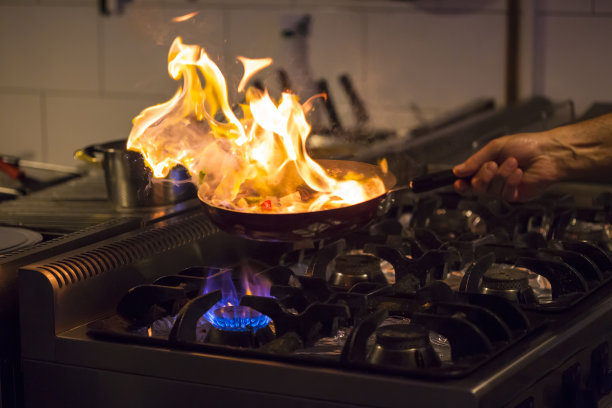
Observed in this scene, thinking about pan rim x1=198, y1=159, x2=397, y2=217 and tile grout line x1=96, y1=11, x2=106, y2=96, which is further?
tile grout line x1=96, y1=11, x2=106, y2=96

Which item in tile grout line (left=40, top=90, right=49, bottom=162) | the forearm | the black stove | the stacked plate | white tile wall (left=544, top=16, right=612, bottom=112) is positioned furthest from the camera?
tile grout line (left=40, top=90, right=49, bottom=162)

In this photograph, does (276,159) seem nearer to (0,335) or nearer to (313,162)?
(313,162)

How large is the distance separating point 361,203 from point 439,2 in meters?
1.37

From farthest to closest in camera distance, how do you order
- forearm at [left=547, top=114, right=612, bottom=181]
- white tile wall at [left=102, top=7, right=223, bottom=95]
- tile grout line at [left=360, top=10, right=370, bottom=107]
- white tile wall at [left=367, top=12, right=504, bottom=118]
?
white tile wall at [left=102, top=7, right=223, bottom=95]
tile grout line at [left=360, top=10, right=370, bottom=107]
white tile wall at [left=367, top=12, right=504, bottom=118]
forearm at [left=547, top=114, right=612, bottom=181]

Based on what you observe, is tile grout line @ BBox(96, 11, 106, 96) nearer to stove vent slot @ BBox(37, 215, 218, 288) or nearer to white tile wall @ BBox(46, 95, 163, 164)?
white tile wall @ BBox(46, 95, 163, 164)

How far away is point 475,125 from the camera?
6.28ft

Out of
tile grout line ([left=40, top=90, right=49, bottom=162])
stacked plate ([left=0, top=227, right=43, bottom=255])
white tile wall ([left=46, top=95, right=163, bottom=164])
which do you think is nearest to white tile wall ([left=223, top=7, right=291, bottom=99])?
white tile wall ([left=46, top=95, right=163, bottom=164])

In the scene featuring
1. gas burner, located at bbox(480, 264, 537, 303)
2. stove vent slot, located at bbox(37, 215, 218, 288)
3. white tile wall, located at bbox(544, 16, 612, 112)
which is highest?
white tile wall, located at bbox(544, 16, 612, 112)

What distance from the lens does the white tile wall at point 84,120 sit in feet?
8.95

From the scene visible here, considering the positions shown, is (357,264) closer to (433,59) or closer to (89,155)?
(89,155)

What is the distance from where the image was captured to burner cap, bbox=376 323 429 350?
883mm

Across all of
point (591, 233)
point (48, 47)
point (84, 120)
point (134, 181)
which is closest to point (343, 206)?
point (134, 181)

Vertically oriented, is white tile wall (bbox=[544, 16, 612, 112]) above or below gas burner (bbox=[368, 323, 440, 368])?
above

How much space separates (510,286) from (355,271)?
19 centimetres
